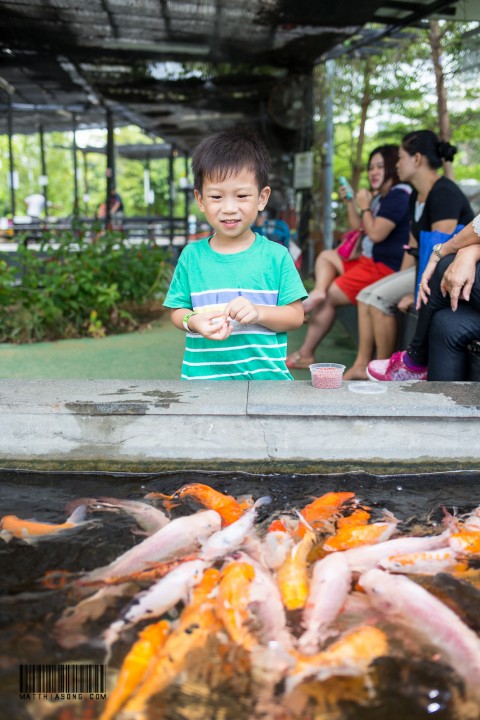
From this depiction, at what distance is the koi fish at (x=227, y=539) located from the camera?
2291 millimetres

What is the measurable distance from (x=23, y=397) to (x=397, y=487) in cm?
160

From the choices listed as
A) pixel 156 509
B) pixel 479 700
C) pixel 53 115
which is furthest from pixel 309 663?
pixel 53 115

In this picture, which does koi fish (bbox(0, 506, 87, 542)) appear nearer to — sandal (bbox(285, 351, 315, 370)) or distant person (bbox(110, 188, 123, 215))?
sandal (bbox(285, 351, 315, 370))

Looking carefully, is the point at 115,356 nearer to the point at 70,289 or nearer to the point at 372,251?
the point at 70,289

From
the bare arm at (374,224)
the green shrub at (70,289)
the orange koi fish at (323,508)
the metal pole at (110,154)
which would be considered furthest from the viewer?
the metal pole at (110,154)

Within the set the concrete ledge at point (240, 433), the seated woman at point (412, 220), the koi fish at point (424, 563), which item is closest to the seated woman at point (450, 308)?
the concrete ledge at point (240, 433)

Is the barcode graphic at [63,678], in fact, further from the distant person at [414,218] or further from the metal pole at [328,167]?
the metal pole at [328,167]

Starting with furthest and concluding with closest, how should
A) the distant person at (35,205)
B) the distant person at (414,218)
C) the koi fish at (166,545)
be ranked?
1. the distant person at (35,205)
2. the distant person at (414,218)
3. the koi fish at (166,545)

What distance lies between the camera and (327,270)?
6680 millimetres

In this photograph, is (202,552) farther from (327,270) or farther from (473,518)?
(327,270)

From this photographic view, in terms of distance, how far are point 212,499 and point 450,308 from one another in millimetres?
1765

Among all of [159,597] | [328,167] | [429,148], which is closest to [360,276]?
[429,148]

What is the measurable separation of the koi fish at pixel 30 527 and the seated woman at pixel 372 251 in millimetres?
3931

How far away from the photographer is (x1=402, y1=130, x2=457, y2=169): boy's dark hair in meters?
4.99
